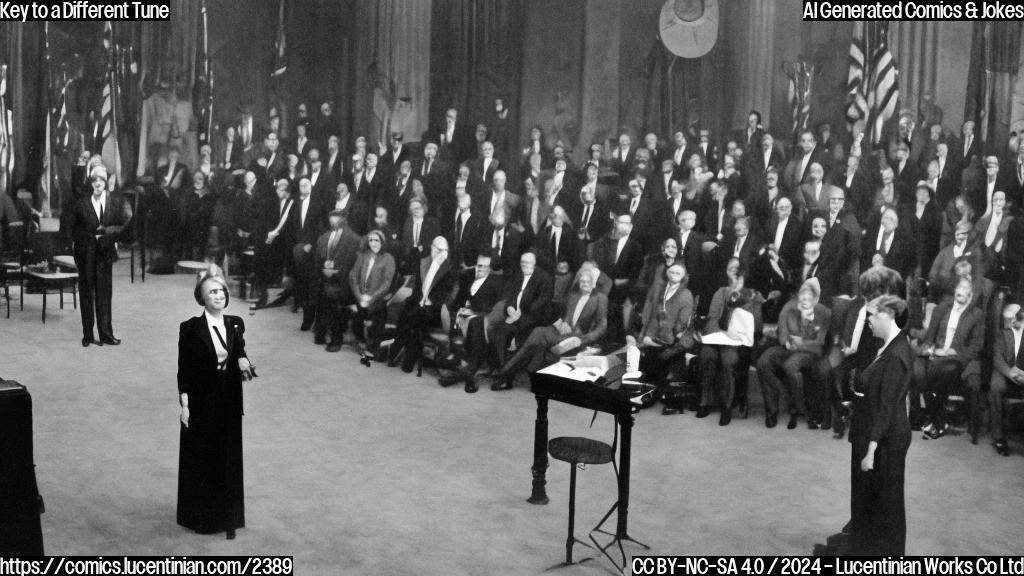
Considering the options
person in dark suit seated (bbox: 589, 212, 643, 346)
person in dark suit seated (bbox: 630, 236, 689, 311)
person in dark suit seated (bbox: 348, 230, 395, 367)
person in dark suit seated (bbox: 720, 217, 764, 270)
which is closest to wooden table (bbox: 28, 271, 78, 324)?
person in dark suit seated (bbox: 348, 230, 395, 367)

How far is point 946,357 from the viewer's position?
10797mm

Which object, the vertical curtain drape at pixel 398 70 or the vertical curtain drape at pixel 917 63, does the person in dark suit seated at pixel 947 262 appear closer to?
the vertical curtain drape at pixel 917 63

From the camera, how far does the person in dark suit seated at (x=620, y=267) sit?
12.9m

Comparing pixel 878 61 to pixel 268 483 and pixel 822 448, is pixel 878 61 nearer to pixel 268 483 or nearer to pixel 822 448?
pixel 822 448

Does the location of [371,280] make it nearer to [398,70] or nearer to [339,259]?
[339,259]

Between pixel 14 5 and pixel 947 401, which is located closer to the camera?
pixel 947 401

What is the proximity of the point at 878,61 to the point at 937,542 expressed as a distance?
7061 millimetres

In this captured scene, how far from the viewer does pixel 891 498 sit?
6.93 meters

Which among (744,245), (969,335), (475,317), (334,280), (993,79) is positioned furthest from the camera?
(334,280)

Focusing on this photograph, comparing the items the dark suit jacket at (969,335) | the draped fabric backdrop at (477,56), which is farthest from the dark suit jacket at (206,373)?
the draped fabric backdrop at (477,56)

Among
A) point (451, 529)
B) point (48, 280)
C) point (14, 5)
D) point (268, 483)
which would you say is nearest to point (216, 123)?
point (14, 5)

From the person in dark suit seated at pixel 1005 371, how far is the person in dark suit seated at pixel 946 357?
0.26 meters

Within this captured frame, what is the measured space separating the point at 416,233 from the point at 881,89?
17.2 ft

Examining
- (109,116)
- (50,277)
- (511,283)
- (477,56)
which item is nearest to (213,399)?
(511,283)
